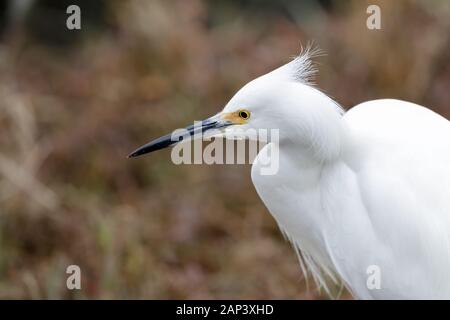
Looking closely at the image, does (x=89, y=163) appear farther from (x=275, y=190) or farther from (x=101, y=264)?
(x=275, y=190)

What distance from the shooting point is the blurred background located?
159 inches

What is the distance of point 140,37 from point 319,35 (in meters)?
1.35

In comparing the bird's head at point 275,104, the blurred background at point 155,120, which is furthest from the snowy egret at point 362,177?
the blurred background at point 155,120

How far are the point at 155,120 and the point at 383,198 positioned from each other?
2.99 m

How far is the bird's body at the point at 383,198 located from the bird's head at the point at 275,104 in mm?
160

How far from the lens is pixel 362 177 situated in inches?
101

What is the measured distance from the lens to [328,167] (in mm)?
2627

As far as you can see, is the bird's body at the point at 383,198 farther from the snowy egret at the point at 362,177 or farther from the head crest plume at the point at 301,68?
the head crest plume at the point at 301,68

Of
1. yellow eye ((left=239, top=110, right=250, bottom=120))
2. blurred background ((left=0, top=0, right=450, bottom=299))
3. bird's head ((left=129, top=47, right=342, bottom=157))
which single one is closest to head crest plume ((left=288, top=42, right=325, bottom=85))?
bird's head ((left=129, top=47, right=342, bottom=157))

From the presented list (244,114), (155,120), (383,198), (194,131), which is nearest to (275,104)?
(244,114)

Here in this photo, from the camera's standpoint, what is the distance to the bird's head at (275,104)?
246 cm

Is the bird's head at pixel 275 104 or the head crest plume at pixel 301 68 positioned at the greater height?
the head crest plume at pixel 301 68

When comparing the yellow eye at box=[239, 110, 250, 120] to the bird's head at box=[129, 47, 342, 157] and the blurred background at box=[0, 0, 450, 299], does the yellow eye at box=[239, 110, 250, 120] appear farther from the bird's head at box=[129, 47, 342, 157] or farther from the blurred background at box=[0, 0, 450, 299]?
the blurred background at box=[0, 0, 450, 299]
